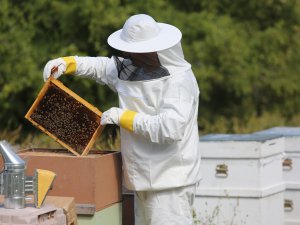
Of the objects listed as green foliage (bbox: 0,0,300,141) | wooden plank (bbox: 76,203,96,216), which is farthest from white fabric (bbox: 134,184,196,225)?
→ green foliage (bbox: 0,0,300,141)

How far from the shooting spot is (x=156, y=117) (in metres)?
4.47

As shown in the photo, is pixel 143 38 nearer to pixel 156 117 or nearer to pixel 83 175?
pixel 156 117

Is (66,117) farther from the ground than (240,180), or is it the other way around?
(66,117)

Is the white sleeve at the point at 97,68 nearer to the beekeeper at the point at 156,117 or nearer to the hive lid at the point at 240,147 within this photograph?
the beekeeper at the point at 156,117

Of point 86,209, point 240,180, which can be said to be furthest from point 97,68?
point 240,180

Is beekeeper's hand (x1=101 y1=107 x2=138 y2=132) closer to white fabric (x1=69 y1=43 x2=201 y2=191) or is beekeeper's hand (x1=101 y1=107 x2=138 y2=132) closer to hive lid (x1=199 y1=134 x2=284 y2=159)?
white fabric (x1=69 y1=43 x2=201 y2=191)

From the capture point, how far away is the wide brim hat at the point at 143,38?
4.52 meters

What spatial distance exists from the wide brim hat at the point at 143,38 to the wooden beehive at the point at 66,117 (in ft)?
1.37

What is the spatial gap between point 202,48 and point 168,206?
8.19m

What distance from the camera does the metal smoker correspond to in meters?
4.11

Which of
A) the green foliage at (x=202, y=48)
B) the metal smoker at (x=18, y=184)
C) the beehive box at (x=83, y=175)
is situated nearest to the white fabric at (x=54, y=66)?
the beehive box at (x=83, y=175)

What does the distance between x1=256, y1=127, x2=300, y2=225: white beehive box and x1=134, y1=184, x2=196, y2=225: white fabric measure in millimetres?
2421

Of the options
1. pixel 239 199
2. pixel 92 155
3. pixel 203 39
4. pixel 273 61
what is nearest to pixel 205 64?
pixel 203 39

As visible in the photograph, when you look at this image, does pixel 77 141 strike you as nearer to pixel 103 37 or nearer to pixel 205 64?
pixel 103 37
